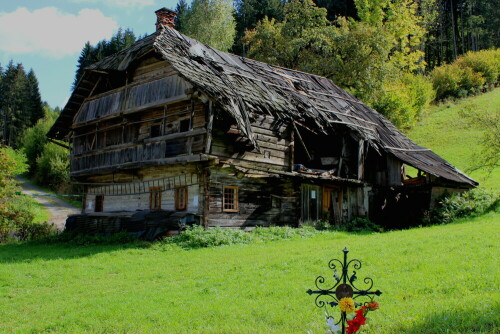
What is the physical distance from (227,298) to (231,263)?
14.4 feet

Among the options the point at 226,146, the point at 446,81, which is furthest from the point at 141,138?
the point at 446,81

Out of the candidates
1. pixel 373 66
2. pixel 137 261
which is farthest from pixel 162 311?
pixel 373 66

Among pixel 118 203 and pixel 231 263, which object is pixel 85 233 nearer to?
pixel 118 203

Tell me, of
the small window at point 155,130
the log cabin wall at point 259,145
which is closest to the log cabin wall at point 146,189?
the log cabin wall at point 259,145

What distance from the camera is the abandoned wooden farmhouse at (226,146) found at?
1967 cm

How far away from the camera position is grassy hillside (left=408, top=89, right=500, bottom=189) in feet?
120

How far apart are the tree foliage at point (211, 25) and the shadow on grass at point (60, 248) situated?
32252 millimetres

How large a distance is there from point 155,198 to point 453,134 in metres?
33.2

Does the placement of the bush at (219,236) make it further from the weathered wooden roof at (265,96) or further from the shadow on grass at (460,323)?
the shadow on grass at (460,323)

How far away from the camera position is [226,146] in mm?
19828

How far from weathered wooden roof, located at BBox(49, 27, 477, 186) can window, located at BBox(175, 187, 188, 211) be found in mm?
3849

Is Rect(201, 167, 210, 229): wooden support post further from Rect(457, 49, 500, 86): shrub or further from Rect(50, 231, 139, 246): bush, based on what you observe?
Rect(457, 49, 500, 86): shrub

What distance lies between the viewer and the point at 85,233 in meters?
22.9

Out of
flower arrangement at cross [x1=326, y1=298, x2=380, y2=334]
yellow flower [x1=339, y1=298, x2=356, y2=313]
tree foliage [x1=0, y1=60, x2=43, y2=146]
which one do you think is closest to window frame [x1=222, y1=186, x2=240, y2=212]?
flower arrangement at cross [x1=326, y1=298, x2=380, y2=334]
